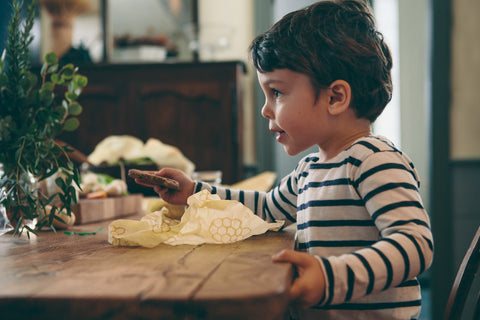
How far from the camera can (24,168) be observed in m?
0.81

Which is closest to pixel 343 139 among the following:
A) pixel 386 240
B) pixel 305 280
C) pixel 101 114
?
pixel 386 240

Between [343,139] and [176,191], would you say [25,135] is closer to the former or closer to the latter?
[176,191]

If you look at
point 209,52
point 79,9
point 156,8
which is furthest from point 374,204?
point 79,9

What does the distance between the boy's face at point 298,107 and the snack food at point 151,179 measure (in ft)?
0.81

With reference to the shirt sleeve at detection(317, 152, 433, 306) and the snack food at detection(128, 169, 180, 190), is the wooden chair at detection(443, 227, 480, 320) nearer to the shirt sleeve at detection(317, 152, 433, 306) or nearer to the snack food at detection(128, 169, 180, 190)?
the shirt sleeve at detection(317, 152, 433, 306)

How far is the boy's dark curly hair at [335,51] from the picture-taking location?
2.79ft

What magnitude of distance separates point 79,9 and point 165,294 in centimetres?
364

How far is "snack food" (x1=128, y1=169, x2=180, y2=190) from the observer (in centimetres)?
80

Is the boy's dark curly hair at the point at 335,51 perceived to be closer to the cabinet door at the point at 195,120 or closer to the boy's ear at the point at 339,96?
the boy's ear at the point at 339,96

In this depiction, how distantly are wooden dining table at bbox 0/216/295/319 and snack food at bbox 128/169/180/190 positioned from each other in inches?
5.9

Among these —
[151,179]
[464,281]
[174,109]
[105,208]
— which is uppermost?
[174,109]

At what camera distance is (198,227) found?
29.6 inches

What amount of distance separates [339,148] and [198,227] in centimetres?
33

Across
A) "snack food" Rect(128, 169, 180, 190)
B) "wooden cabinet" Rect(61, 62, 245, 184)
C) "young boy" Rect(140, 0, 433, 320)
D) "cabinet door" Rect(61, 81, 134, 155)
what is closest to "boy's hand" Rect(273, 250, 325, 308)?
"young boy" Rect(140, 0, 433, 320)
